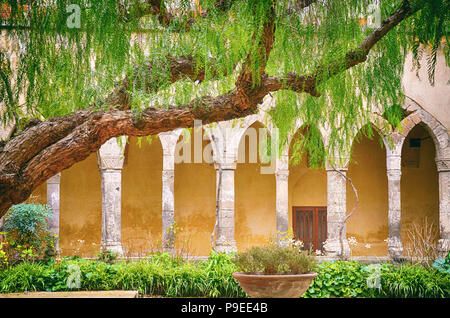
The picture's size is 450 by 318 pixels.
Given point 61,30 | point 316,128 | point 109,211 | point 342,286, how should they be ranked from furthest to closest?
point 109,211 → point 342,286 → point 316,128 → point 61,30

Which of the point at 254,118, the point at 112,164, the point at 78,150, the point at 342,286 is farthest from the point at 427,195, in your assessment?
the point at 78,150

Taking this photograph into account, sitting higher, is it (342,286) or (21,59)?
(21,59)

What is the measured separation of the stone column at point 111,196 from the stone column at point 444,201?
22.4 ft

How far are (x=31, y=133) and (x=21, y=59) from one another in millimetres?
639

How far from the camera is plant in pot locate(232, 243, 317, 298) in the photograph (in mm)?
6027

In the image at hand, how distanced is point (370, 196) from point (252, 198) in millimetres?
3324

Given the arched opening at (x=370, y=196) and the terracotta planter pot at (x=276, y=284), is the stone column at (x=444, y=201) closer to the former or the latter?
the arched opening at (x=370, y=196)

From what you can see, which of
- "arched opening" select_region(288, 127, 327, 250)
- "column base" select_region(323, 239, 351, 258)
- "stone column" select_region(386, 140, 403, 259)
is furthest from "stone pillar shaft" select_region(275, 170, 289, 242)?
A: "arched opening" select_region(288, 127, 327, 250)

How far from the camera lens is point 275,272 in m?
6.48

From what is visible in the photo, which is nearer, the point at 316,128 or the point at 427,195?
the point at 316,128

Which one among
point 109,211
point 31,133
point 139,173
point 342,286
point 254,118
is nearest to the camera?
point 31,133

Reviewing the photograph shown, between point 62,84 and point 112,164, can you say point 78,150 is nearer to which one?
point 62,84

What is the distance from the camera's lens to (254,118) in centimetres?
1253

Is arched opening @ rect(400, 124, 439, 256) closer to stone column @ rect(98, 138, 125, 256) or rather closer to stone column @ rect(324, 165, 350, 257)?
stone column @ rect(324, 165, 350, 257)
